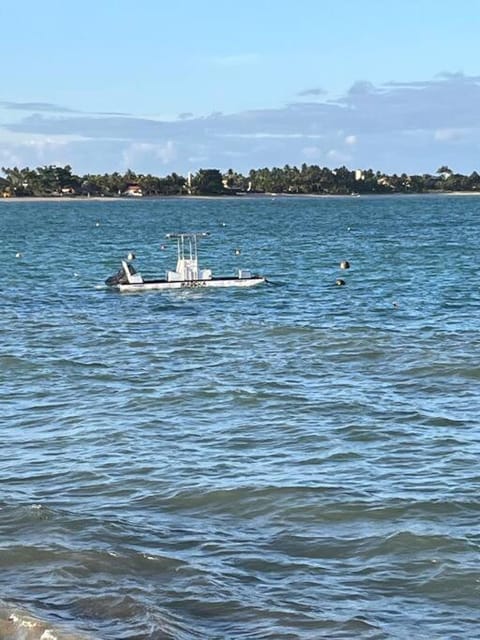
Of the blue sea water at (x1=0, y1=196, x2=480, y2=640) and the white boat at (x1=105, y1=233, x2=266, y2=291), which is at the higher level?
the white boat at (x1=105, y1=233, x2=266, y2=291)

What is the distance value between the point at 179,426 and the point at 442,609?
8.62 meters

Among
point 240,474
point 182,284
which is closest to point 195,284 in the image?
point 182,284

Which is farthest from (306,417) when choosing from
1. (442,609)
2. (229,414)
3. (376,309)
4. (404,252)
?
(404,252)

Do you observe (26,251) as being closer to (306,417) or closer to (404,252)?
(404,252)

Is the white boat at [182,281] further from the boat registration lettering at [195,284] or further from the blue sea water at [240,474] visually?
the blue sea water at [240,474]

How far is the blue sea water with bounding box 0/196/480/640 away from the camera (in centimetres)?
1141

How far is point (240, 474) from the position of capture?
16266 millimetres

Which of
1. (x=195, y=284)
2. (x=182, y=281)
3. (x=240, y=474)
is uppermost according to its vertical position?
(x=182, y=281)

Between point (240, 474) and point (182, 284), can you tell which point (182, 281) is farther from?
point (240, 474)

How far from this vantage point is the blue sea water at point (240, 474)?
11414mm

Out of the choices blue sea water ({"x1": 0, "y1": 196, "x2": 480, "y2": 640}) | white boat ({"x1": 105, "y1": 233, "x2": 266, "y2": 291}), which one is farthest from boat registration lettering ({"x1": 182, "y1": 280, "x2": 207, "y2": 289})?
blue sea water ({"x1": 0, "y1": 196, "x2": 480, "y2": 640})

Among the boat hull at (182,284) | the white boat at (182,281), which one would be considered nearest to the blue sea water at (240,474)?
the boat hull at (182,284)

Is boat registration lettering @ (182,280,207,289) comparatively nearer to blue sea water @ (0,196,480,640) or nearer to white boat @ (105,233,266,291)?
white boat @ (105,233,266,291)

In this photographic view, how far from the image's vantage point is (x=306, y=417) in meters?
Answer: 19.9
